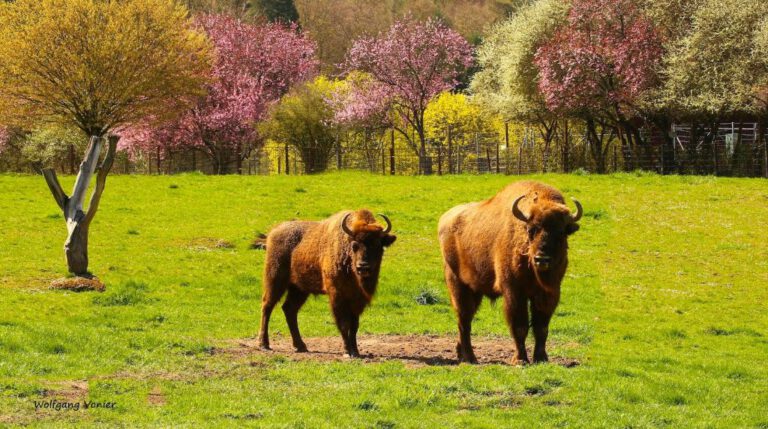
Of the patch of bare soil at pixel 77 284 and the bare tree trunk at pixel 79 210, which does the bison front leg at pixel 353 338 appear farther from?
the bare tree trunk at pixel 79 210

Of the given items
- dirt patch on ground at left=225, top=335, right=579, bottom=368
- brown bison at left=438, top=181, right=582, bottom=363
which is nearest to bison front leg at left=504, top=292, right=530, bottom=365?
brown bison at left=438, top=181, right=582, bottom=363

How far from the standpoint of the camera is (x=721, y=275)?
2412 centimetres

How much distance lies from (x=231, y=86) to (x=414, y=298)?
45394mm

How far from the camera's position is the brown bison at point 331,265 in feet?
48.3

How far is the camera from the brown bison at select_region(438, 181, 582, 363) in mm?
12703

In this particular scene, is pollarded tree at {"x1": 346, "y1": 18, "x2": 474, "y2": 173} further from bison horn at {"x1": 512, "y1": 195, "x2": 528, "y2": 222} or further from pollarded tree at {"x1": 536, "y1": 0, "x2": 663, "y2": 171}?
bison horn at {"x1": 512, "y1": 195, "x2": 528, "y2": 222}

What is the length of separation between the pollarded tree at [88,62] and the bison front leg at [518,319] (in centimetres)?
3520

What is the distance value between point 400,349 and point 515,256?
3.39 m

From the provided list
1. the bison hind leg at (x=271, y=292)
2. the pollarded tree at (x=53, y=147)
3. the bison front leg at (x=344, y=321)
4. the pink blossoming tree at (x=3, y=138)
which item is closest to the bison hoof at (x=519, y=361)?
the bison front leg at (x=344, y=321)

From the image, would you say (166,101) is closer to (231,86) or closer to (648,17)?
(231,86)

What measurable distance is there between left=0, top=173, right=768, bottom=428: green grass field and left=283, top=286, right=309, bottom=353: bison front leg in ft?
3.86

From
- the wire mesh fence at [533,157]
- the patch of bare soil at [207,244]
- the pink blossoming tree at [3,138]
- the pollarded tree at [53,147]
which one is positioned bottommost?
the patch of bare soil at [207,244]

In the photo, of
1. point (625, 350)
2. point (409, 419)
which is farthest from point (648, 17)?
point (409, 419)

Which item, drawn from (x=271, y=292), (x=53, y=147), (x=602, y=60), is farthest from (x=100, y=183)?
(x=53, y=147)
